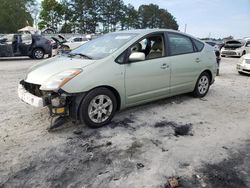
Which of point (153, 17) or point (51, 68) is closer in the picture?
point (51, 68)

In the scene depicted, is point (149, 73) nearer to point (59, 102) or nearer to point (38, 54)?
point (59, 102)

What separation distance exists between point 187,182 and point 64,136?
1946 millimetres

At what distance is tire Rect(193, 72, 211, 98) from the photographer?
19.9 ft

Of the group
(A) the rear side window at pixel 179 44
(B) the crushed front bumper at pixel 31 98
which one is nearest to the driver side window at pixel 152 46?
(A) the rear side window at pixel 179 44

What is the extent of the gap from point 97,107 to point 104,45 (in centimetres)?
132

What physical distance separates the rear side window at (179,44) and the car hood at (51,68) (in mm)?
1896

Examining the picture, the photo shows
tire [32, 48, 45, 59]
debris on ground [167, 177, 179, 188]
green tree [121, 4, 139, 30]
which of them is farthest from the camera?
green tree [121, 4, 139, 30]

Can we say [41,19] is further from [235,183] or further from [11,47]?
[235,183]

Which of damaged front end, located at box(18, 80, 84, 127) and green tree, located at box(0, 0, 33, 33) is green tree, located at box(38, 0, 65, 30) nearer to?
green tree, located at box(0, 0, 33, 33)

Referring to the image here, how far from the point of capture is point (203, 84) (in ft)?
20.3

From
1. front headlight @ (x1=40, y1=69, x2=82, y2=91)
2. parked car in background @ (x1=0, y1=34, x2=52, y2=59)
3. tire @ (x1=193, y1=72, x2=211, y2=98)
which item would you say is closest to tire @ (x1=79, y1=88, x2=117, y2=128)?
front headlight @ (x1=40, y1=69, x2=82, y2=91)

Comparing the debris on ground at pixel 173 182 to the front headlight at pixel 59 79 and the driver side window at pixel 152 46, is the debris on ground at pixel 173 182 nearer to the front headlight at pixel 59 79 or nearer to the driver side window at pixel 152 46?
the front headlight at pixel 59 79

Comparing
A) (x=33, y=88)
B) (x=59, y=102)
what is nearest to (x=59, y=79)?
(x=59, y=102)

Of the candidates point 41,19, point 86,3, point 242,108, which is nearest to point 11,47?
point 242,108
